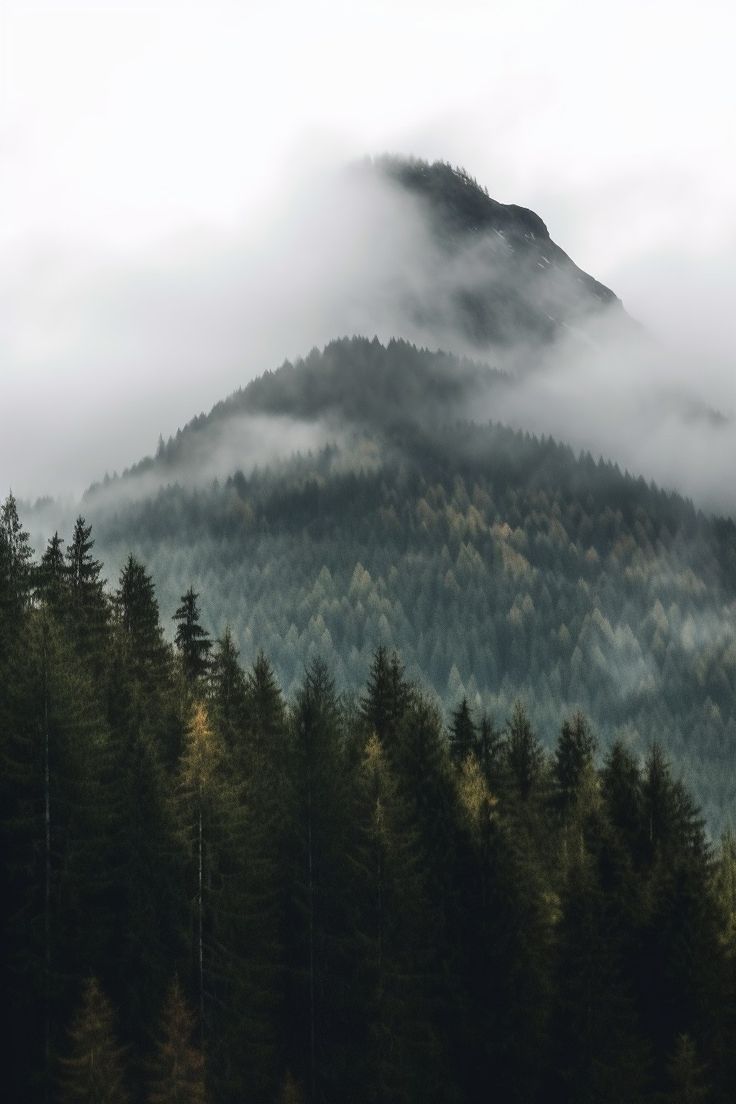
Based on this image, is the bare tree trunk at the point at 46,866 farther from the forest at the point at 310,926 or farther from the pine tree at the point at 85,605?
the pine tree at the point at 85,605

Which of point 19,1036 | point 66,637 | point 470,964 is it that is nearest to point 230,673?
point 66,637

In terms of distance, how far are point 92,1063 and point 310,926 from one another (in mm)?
9736

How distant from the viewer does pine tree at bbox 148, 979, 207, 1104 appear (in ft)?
105

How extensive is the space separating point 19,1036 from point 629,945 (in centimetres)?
2129

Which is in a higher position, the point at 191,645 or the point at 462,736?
the point at 191,645

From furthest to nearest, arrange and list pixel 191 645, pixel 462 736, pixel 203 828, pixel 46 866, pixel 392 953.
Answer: pixel 191 645, pixel 462 736, pixel 392 953, pixel 203 828, pixel 46 866

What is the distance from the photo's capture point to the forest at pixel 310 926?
109ft

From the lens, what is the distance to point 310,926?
38750 mm

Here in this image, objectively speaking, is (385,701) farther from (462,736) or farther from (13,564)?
(13,564)

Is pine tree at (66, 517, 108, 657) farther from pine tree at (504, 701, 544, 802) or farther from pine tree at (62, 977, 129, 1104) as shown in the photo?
pine tree at (504, 701, 544, 802)

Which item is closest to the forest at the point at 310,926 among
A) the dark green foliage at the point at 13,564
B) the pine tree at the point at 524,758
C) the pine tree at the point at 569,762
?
the dark green foliage at the point at 13,564

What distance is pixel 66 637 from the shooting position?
1833 inches

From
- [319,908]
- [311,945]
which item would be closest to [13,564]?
[319,908]

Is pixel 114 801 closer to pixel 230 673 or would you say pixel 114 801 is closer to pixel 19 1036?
pixel 19 1036
